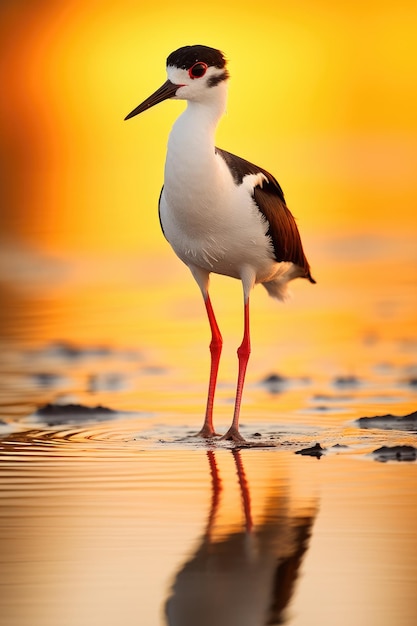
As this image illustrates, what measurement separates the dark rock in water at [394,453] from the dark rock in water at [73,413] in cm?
220

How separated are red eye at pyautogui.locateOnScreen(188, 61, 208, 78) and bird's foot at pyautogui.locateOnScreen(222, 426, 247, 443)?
6.96 feet

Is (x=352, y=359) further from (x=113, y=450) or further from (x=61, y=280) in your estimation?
(x=61, y=280)

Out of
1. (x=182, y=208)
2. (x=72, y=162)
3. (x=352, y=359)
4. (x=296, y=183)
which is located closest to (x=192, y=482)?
(x=182, y=208)

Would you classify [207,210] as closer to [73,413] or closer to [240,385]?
[240,385]

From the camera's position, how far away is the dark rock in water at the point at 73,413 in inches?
373

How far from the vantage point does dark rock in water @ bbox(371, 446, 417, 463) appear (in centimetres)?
771

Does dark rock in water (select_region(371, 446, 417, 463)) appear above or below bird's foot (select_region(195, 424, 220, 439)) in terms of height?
below

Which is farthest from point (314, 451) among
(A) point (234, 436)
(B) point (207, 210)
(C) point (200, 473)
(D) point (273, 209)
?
(D) point (273, 209)

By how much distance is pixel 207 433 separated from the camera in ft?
29.4

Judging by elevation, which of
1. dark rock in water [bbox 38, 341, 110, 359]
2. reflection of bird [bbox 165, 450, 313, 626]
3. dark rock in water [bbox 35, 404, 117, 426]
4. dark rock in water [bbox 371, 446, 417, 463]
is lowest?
reflection of bird [bbox 165, 450, 313, 626]

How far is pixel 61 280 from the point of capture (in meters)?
17.1

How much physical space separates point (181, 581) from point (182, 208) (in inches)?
158

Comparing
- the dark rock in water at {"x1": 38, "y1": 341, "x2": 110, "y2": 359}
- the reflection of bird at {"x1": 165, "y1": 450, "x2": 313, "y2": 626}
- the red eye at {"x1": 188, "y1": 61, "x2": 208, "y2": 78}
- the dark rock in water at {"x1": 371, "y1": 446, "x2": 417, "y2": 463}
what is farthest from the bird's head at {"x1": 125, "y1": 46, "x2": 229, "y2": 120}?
the reflection of bird at {"x1": 165, "y1": 450, "x2": 313, "y2": 626}

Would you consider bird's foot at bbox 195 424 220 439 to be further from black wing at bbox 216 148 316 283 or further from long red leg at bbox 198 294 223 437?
black wing at bbox 216 148 316 283
